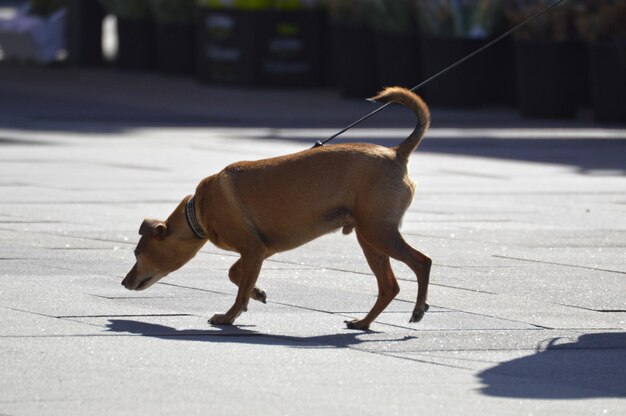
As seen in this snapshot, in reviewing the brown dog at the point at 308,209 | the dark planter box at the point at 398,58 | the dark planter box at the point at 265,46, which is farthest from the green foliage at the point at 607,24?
the brown dog at the point at 308,209

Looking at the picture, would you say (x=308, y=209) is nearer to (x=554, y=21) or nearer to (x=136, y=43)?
(x=554, y=21)

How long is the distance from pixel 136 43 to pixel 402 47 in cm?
914

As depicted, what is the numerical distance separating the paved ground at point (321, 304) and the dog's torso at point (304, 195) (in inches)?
20.7

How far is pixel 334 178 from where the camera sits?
25.7 feet

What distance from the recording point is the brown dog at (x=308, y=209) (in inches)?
307

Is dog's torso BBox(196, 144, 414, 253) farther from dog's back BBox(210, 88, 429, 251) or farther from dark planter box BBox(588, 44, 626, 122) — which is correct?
dark planter box BBox(588, 44, 626, 122)

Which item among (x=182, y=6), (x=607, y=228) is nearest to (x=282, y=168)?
(x=607, y=228)

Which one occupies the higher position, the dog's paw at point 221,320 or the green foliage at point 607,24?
the green foliage at point 607,24

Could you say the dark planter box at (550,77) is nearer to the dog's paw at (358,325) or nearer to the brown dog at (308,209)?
the brown dog at (308,209)

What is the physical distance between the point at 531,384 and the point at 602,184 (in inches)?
342

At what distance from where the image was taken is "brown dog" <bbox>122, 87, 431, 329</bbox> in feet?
25.6

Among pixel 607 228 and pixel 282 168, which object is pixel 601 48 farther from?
pixel 282 168

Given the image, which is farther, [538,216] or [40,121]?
[40,121]

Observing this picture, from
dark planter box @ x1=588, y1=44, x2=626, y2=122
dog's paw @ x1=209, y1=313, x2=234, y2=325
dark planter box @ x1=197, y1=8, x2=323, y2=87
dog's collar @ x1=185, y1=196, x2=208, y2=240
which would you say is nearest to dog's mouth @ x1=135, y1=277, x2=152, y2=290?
dog's collar @ x1=185, y1=196, x2=208, y2=240
